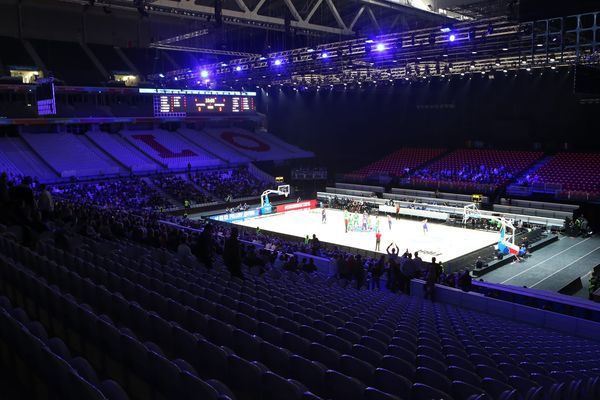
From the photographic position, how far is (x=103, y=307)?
6121 millimetres

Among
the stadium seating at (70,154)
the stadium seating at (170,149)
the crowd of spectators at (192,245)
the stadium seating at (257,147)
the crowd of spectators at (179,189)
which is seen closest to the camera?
the crowd of spectators at (192,245)

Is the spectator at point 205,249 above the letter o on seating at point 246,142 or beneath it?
beneath

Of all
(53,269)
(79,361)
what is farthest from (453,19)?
(79,361)

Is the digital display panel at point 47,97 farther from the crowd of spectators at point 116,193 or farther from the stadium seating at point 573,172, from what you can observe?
the stadium seating at point 573,172

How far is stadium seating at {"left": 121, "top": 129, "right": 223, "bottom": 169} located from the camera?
1622 inches

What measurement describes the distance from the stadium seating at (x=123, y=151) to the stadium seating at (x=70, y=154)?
704 millimetres

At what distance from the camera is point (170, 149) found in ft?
141

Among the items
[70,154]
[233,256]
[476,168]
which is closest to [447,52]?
[476,168]

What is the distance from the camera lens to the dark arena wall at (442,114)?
34.6m

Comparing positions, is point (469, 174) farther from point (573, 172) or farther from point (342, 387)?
point (342, 387)

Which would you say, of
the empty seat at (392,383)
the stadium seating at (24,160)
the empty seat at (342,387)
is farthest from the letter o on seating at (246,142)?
the empty seat at (342,387)

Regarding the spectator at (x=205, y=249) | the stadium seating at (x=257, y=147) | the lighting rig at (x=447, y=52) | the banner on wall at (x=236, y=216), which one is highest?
the lighting rig at (x=447, y=52)

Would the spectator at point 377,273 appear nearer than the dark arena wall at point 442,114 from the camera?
Yes

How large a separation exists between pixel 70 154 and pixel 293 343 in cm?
3684
